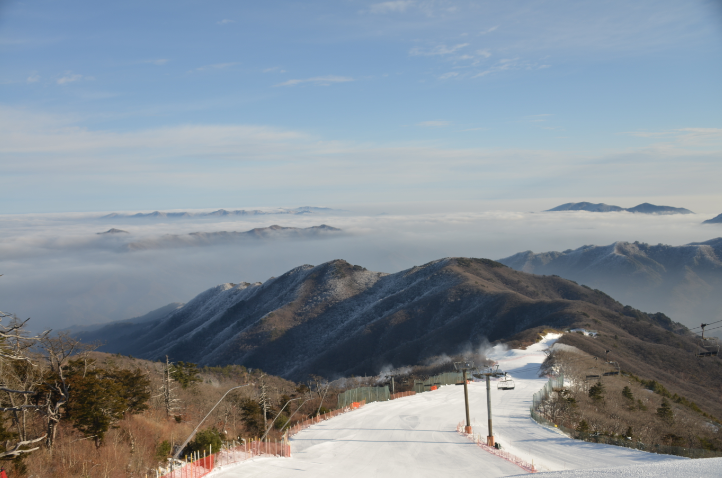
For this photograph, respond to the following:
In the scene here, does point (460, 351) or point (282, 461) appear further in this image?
point (460, 351)

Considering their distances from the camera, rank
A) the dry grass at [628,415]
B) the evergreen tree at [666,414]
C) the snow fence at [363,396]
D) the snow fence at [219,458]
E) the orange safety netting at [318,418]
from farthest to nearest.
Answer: the snow fence at [363,396] → the evergreen tree at [666,414] → the orange safety netting at [318,418] → the dry grass at [628,415] → the snow fence at [219,458]

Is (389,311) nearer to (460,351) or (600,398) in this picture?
(460,351)

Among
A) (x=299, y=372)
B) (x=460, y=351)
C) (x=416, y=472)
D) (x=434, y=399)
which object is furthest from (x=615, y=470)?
(x=299, y=372)

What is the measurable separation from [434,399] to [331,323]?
358ft

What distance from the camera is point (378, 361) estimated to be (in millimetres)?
118688

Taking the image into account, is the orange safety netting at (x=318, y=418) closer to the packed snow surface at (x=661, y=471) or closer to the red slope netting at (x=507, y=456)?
the red slope netting at (x=507, y=456)

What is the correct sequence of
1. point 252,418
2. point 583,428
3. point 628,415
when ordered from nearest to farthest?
point 583,428 → point 252,418 → point 628,415

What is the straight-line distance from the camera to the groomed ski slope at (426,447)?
28.0 meters

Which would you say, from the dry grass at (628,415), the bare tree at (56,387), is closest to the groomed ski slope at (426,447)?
the dry grass at (628,415)

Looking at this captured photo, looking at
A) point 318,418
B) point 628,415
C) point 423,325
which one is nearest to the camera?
point 318,418

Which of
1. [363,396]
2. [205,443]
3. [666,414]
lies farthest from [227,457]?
[666,414]

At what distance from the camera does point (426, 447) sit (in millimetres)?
34531

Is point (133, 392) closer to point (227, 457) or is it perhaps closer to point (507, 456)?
point (227, 457)

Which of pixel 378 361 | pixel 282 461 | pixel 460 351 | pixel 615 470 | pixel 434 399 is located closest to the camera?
pixel 615 470
